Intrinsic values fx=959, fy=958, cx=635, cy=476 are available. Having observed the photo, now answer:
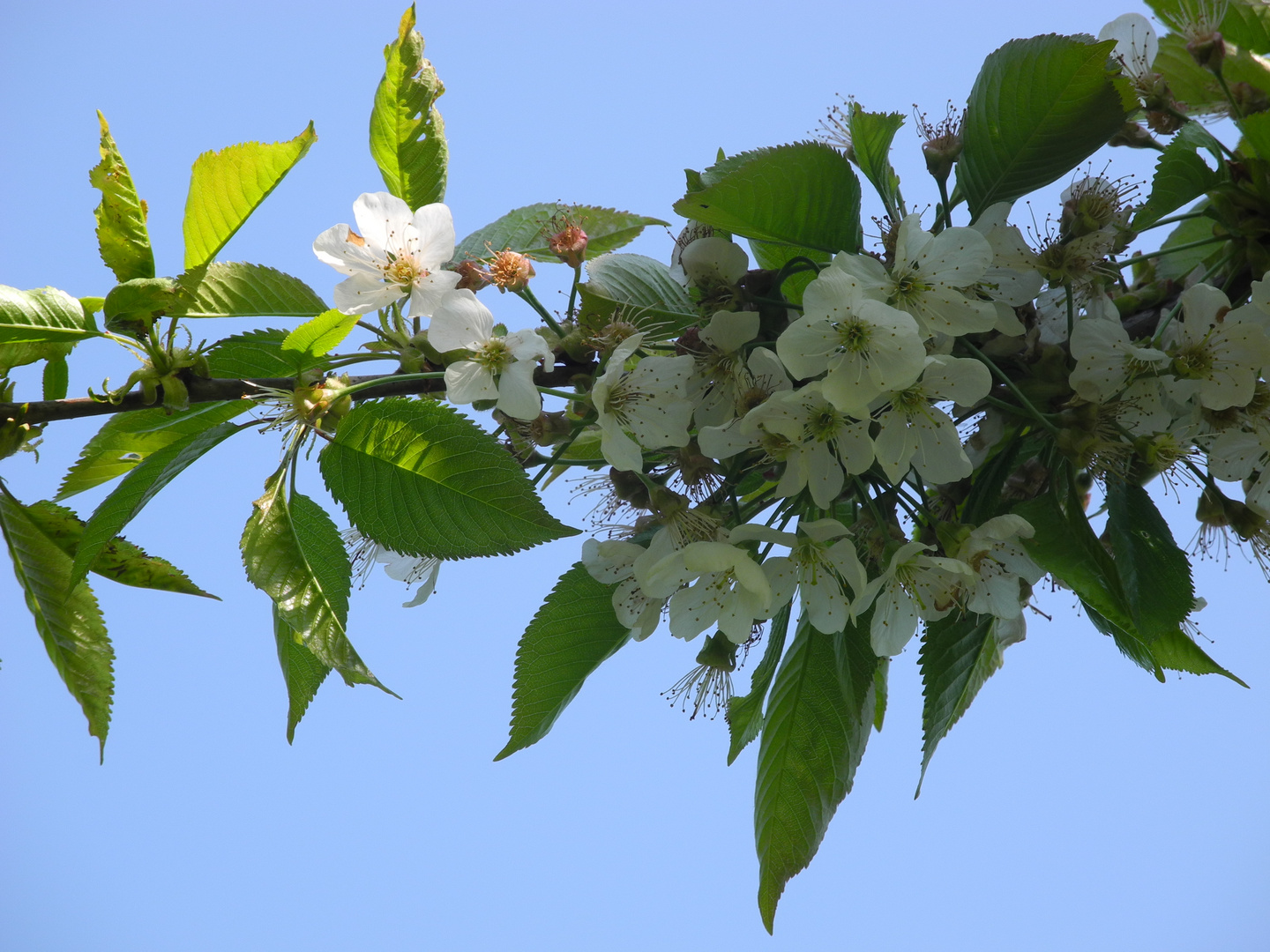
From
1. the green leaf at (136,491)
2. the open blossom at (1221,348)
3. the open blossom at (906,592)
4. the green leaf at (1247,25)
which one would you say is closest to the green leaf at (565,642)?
the open blossom at (906,592)

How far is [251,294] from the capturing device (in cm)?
91

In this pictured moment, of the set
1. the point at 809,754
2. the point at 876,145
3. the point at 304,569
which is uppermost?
the point at 876,145

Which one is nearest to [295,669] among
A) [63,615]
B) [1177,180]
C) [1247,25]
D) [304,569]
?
[304,569]

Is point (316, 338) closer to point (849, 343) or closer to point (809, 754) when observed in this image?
point (849, 343)

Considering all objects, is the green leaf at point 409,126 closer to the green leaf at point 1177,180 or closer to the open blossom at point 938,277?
the open blossom at point 938,277

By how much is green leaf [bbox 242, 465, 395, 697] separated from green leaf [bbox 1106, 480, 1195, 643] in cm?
71

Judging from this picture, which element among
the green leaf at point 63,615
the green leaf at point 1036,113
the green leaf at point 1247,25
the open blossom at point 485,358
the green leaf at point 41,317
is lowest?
the green leaf at point 63,615

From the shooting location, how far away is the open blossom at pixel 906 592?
0.91 m

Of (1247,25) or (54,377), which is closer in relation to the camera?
(54,377)

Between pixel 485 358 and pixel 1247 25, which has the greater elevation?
pixel 1247 25

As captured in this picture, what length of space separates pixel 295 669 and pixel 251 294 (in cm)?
37

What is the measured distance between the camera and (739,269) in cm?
97

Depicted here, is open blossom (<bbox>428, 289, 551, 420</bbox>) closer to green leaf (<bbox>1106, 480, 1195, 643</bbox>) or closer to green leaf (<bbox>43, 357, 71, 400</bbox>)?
green leaf (<bbox>43, 357, 71, 400</bbox>)

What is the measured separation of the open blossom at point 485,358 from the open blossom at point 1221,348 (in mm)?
622
